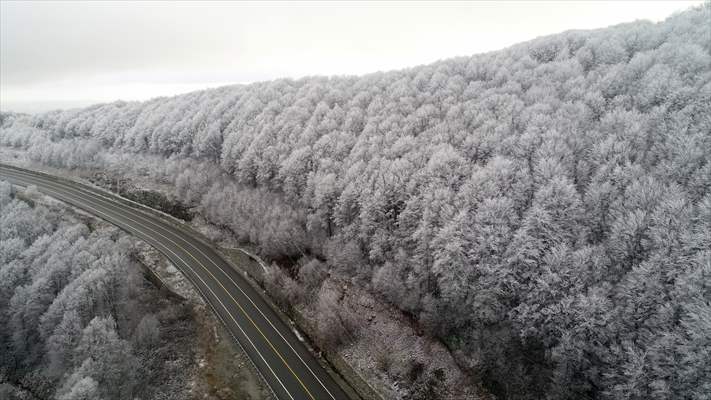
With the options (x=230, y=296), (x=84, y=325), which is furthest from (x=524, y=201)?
(x=84, y=325)

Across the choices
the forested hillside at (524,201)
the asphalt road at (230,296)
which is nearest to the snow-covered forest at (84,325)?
the asphalt road at (230,296)

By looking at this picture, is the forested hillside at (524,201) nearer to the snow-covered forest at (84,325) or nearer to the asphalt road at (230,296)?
the asphalt road at (230,296)

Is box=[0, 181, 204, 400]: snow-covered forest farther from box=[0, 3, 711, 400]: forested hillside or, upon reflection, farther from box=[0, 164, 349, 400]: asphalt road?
box=[0, 3, 711, 400]: forested hillside

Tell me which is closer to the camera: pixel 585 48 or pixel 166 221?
pixel 585 48

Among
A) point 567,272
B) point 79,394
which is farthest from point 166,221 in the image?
point 567,272

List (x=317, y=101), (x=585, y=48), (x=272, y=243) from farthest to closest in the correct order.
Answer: (x=317, y=101) < (x=585, y=48) < (x=272, y=243)

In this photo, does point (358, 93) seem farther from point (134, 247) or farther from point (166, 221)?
point (134, 247)

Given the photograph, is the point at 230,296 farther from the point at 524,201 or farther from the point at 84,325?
the point at 524,201

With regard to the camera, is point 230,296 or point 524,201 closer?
point 524,201
